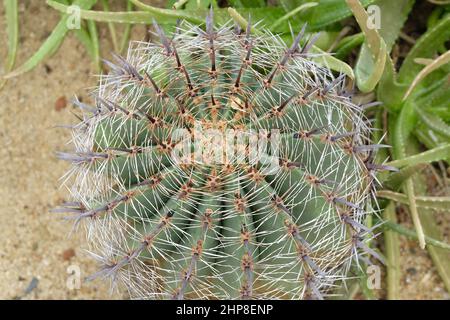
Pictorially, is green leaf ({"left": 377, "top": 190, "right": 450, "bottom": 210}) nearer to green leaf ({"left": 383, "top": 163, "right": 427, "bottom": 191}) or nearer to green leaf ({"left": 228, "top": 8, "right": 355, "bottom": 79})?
green leaf ({"left": 383, "top": 163, "right": 427, "bottom": 191})

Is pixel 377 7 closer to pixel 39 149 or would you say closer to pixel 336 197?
pixel 336 197

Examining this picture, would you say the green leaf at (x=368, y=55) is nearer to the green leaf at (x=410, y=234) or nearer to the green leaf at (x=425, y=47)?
the green leaf at (x=425, y=47)

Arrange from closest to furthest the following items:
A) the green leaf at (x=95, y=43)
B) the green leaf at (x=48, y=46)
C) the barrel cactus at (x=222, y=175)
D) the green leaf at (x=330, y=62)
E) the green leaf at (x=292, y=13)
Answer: the barrel cactus at (x=222, y=175)
the green leaf at (x=330, y=62)
the green leaf at (x=292, y=13)
the green leaf at (x=48, y=46)
the green leaf at (x=95, y=43)

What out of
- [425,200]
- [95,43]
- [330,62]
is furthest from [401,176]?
[95,43]

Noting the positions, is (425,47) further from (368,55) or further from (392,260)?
(392,260)

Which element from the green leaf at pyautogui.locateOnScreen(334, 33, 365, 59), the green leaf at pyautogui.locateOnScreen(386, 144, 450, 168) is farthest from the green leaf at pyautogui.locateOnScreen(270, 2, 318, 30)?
the green leaf at pyautogui.locateOnScreen(386, 144, 450, 168)

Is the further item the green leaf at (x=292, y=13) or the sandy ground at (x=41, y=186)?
the sandy ground at (x=41, y=186)

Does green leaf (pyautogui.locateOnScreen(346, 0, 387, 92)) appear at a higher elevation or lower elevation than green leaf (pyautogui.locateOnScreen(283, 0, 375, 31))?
lower

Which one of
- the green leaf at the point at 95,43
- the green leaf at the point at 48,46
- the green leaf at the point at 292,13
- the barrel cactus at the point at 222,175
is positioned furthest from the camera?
the green leaf at the point at 95,43

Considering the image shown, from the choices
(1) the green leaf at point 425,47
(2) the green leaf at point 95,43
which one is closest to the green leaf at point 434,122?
(1) the green leaf at point 425,47
